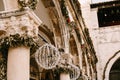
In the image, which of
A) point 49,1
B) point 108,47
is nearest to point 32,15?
point 49,1

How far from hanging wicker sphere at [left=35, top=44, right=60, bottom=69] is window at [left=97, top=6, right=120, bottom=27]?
1341 cm

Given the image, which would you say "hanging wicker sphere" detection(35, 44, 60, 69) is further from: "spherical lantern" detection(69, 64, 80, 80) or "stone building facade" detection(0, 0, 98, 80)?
"spherical lantern" detection(69, 64, 80, 80)

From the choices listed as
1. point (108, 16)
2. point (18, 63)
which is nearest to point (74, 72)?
point (18, 63)

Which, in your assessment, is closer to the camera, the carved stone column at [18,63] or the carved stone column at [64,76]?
the carved stone column at [18,63]

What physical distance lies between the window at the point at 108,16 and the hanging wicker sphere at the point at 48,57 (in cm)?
1341

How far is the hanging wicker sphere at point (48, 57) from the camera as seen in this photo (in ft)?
18.3

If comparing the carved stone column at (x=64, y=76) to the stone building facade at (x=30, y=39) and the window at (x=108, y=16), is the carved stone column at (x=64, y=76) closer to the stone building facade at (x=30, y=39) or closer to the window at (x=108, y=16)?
the stone building facade at (x=30, y=39)

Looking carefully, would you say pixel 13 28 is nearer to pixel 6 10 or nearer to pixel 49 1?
pixel 6 10

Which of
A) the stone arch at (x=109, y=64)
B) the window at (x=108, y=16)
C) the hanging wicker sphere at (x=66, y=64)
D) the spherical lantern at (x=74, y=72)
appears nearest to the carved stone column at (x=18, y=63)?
the hanging wicker sphere at (x=66, y=64)

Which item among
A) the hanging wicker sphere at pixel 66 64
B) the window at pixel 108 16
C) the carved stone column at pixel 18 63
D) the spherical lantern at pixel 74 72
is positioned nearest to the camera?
the carved stone column at pixel 18 63

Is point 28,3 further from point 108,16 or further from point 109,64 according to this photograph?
point 108,16

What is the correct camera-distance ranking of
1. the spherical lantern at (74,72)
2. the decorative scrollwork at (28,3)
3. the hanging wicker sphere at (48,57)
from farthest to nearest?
the spherical lantern at (74,72) < the hanging wicker sphere at (48,57) < the decorative scrollwork at (28,3)

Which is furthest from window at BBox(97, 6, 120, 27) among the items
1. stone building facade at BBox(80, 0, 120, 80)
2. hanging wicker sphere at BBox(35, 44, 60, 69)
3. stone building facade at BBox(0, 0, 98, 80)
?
hanging wicker sphere at BBox(35, 44, 60, 69)

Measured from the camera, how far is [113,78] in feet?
62.6
